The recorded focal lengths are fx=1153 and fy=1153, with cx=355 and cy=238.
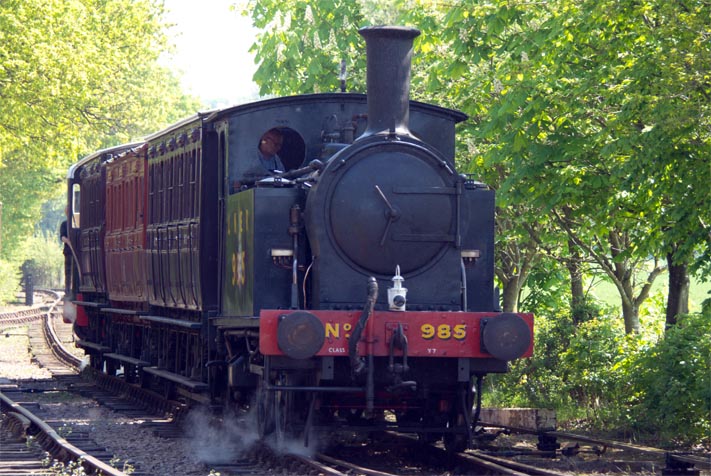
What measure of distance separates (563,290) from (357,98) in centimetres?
844

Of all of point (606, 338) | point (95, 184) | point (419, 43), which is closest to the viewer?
point (606, 338)

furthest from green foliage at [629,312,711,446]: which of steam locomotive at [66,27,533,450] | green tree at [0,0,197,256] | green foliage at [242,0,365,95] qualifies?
green tree at [0,0,197,256]

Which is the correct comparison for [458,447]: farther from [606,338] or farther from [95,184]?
[95,184]

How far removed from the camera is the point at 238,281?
1045 cm

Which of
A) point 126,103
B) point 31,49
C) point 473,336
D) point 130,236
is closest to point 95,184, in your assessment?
point 130,236

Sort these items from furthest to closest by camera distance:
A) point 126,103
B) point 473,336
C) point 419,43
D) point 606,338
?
point 126,103 → point 419,43 → point 606,338 → point 473,336

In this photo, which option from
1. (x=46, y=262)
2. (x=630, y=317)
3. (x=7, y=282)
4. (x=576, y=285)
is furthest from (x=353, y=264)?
(x=46, y=262)

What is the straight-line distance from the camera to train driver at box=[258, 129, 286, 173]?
1080 centimetres

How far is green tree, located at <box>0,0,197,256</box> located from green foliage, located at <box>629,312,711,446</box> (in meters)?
18.8

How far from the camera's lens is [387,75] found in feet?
32.5

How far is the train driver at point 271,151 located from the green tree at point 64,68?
17042mm

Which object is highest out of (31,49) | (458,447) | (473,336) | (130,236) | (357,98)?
(31,49)

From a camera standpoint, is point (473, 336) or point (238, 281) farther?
point (238, 281)

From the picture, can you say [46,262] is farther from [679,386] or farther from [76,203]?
[679,386]
